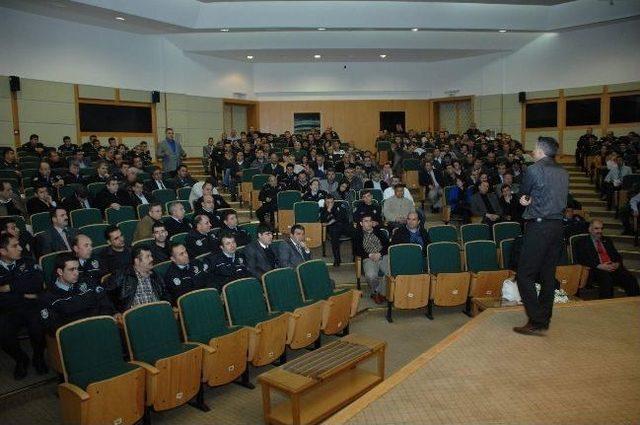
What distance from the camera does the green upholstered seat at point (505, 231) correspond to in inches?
276

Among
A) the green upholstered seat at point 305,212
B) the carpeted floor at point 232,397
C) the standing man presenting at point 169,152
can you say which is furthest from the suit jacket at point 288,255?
the standing man presenting at point 169,152

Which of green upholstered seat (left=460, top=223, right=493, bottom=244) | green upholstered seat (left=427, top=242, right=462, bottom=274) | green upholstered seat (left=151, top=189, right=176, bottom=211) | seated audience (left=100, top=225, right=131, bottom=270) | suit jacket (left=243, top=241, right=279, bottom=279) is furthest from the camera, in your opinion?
green upholstered seat (left=151, top=189, right=176, bottom=211)

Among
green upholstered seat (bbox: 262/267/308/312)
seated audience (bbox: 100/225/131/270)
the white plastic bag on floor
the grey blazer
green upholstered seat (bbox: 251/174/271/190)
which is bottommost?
the white plastic bag on floor

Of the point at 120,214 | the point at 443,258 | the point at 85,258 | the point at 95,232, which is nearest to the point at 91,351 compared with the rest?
the point at 85,258

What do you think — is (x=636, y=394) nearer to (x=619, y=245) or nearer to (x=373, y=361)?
(x=373, y=361)

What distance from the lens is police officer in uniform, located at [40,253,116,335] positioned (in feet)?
12.9

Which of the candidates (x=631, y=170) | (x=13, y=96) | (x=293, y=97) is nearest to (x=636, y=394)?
(x=631, y=170)

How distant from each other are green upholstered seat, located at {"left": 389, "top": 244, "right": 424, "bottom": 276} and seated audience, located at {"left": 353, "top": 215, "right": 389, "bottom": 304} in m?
0.33

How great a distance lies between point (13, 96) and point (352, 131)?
991cm

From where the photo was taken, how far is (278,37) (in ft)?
44.1

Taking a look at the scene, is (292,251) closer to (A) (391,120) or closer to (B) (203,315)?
(B) (203,315)

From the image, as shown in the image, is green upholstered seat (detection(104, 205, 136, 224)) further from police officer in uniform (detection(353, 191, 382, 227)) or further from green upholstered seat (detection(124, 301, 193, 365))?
green upholstered seat (detection(124, 301, 193, 365))

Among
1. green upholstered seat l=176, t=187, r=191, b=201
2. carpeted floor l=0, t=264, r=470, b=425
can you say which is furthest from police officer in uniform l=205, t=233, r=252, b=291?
green upholstered seat l=176, t=187, r=191, b=201

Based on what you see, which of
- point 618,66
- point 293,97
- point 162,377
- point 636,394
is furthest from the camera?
point 293,97
